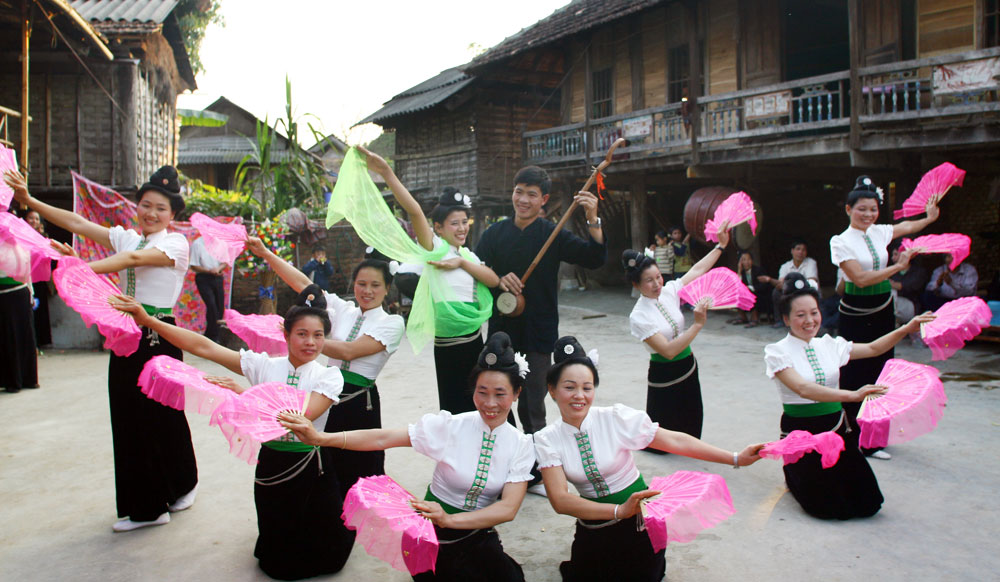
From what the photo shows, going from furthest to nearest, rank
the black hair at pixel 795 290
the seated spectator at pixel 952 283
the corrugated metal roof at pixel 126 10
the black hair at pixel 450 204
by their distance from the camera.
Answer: the corrugated metal roof at pixel 126 10, the seated spectator at pixel 952 283, the black hair at pixel 450 204, the black hair at pixel 795 290

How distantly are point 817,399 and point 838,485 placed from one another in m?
0.45

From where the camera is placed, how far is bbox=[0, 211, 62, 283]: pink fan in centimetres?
321

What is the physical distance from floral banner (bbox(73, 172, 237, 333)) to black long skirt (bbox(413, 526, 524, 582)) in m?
5.59

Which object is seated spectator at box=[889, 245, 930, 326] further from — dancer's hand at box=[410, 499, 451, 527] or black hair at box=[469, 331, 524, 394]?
dancer's hand at box=[410, 499, 451, 527]

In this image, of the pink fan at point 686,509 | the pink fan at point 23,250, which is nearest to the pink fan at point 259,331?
the pink fan at point 23,250

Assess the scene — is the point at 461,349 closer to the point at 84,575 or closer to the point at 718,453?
the point at 718,453

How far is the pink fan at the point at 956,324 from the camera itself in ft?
11.4

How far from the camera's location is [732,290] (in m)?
4.37

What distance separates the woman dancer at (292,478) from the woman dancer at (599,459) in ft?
3.15

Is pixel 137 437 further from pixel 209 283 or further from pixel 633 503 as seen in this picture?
pixel 209 283

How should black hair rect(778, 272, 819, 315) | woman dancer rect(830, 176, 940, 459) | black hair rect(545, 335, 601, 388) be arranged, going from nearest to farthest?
black hair rect(545, 335, 601, 388) → black hair rect(778, 272, 819, 315) → woman dancer rect(830, 176, 940, 459)

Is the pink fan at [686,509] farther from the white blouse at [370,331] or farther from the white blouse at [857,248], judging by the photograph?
the white blouse at [857,248]

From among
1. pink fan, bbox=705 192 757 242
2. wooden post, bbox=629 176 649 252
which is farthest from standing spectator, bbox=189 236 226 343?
wooden post, bbox=629 176 649 252

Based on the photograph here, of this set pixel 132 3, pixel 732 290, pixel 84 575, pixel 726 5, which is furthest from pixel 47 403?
pixel 726 5
